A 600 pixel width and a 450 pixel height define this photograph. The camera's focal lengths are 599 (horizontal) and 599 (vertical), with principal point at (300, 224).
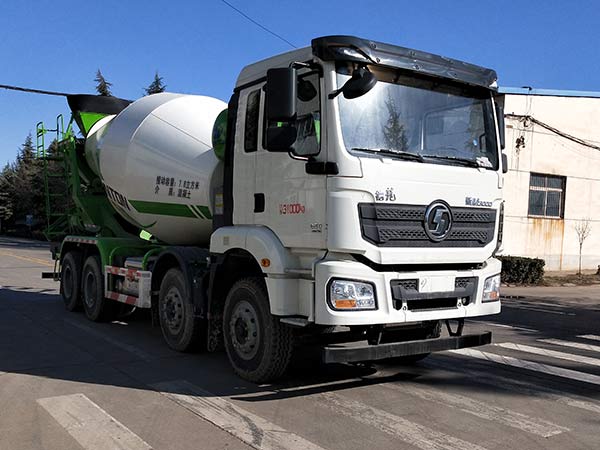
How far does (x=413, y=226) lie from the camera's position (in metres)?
5.52

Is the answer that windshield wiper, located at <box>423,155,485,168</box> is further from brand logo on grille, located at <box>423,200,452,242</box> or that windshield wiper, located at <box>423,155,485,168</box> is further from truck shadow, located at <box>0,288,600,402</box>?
truck shadow, located at <box>0,288,600,402</box>

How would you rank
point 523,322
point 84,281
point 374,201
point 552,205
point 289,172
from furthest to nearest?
point 552,205
point 523,322
point 84,281
point 289,172
point 374,201

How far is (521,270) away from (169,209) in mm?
14266

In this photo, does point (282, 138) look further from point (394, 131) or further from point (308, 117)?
point (394, 131)

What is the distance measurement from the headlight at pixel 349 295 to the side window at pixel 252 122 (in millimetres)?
1842

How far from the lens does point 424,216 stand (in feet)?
18.3

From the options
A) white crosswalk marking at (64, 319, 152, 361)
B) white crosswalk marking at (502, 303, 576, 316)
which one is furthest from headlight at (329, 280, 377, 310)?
white crosswalk marking at (502, 303, 576, 316)

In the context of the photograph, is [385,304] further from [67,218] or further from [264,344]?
[67,218]

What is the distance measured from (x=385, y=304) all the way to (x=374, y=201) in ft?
3.01

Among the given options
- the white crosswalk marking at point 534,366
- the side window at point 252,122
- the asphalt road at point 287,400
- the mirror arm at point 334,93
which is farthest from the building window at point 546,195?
the mirror arm at point 334,93

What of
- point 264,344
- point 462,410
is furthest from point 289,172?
point 462,410

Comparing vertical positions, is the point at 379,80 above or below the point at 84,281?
above

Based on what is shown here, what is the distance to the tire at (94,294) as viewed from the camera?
32.2 ft

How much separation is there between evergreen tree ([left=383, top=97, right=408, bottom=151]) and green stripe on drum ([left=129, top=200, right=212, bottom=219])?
285 centimetres
